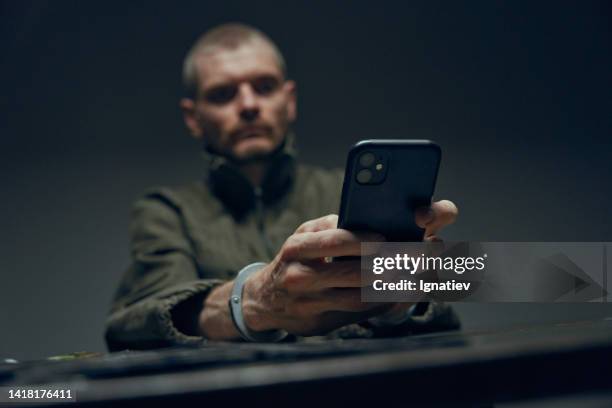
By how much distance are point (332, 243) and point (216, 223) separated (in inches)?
22.1

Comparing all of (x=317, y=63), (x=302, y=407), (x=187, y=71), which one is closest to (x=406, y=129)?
(x=317, y=63)

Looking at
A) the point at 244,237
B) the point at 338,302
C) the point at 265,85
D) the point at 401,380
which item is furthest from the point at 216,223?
the point at 401,380

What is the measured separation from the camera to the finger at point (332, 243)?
47 cm

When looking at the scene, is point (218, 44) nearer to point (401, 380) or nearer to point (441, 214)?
point (441, 214)

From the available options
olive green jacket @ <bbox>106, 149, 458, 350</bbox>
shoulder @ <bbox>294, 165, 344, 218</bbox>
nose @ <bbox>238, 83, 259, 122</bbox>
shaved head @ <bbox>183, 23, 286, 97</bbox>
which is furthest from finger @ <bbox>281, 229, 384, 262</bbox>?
shaved head @ <bbox>183, 23, 286, 97</bbox>

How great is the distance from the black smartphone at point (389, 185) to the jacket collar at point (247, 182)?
57cm

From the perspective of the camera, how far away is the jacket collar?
40.9 inches

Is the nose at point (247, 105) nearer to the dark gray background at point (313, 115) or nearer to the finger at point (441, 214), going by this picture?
the dark gray background at point (313, 115)

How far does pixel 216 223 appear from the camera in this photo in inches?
39.9

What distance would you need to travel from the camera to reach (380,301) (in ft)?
Result: 1.67

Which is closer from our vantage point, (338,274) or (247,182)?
(338,274)

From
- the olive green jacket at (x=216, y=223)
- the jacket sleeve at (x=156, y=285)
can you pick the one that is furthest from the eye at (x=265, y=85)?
the jacket sleeve at (x=156, y=285)

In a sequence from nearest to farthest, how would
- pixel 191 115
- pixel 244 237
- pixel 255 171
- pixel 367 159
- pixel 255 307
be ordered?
1. pixel 367 159
2. pixel 255 307
3. pixel 244 237
4. pixel 255 171
5. pixel 191 115

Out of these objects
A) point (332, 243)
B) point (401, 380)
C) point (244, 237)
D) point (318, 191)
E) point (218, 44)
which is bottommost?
point (401, 380)
